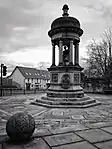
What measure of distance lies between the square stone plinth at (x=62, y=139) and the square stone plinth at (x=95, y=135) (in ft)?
0.83

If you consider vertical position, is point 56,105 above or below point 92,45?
below

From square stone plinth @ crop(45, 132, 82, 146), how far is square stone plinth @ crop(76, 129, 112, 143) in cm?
25

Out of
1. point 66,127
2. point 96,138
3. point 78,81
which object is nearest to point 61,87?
point 78,81

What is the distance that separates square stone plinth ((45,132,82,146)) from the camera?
11.0 feet

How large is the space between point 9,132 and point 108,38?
79.2 feet

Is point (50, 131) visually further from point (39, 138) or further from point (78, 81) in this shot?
point (78, 81)

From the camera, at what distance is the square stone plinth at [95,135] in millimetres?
3547

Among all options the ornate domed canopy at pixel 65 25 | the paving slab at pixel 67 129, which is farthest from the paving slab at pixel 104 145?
the ornate domed canopy at pixel 65 25

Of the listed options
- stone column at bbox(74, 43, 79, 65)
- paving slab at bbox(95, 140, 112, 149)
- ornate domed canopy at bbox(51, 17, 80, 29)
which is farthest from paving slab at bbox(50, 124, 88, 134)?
ornate domed canopy at bbox(51, 17, 80, 29)

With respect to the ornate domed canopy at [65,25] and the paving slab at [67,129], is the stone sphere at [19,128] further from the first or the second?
the ornate domed canopy at [65,25]

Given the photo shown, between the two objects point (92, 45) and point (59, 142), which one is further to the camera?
point (92, 45)

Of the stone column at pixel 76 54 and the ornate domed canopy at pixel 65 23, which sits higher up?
the ornate domed canopy at pixel 65 23

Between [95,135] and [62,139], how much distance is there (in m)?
1.04

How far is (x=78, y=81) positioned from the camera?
34.0ft
